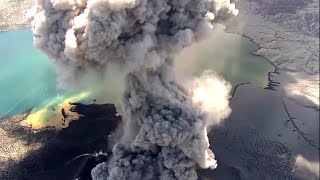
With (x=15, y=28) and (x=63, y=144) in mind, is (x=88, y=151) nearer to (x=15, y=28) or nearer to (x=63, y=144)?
(x=63, y=144)

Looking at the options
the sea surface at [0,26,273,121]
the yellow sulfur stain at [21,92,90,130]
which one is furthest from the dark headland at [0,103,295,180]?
the sea surface at [0,26,273,121]

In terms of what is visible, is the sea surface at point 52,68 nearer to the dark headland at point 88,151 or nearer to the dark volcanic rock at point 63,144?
the dark volcanic rock at point 63,144

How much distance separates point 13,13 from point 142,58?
36191 mm

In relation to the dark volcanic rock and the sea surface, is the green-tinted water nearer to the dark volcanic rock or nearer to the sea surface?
the sea surface

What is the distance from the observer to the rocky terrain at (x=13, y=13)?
5122 cm

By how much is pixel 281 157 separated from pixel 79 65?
15.9 metres

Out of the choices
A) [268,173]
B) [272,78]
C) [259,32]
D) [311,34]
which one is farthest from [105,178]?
[311,34]

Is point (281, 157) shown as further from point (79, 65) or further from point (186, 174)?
point (79, 65)

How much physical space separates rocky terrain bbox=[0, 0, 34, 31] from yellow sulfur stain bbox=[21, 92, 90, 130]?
19370 millimetres

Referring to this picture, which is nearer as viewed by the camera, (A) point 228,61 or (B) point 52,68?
(B) point 52,68

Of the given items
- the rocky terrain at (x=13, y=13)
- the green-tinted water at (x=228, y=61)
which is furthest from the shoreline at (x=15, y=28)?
the green-tinted water at (x=228, y=61)

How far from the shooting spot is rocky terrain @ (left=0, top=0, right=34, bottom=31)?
51.2 metres

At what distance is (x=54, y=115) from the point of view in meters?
33.6

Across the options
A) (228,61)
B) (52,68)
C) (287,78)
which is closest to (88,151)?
(52,68)
